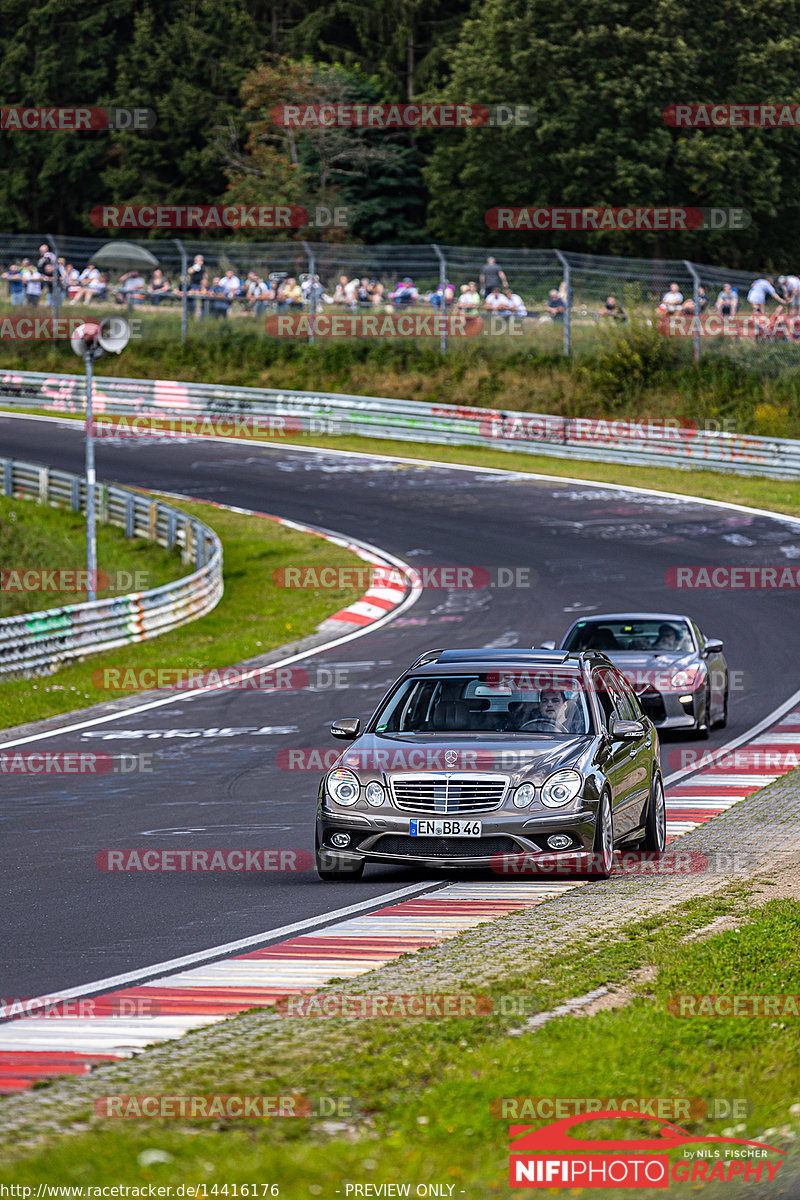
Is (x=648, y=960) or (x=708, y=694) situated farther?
(x=708, y=694)

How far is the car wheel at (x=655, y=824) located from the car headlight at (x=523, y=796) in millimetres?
1555

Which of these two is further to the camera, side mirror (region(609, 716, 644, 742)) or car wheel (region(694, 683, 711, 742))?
car wheel (region(694, 683, 711, 742))

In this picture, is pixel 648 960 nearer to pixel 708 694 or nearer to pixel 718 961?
pixel 718 961

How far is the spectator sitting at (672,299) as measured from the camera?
144 ft

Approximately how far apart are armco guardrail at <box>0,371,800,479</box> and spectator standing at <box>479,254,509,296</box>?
133 inches

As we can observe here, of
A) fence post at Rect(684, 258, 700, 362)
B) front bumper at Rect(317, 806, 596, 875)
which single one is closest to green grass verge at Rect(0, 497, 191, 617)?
fence post at Rect(684, 258, 700, 362)

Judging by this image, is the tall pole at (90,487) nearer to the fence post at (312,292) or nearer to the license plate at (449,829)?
the license plate at (449,829)

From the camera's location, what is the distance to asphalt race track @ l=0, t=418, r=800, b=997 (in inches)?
372

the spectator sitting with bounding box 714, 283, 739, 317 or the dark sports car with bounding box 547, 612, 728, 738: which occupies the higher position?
the spectator sitting with bounding box 714, 283, 739, 317

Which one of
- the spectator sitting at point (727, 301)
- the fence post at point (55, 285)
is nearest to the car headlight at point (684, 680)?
the spectator sitting at point (727, 301)

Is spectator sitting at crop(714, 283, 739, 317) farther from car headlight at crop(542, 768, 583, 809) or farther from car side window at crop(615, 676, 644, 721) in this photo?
car headlight at crop(542, 768, 583, 809)

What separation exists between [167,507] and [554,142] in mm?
32591

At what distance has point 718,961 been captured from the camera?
25.0ft

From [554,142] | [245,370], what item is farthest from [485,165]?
[245,370]
